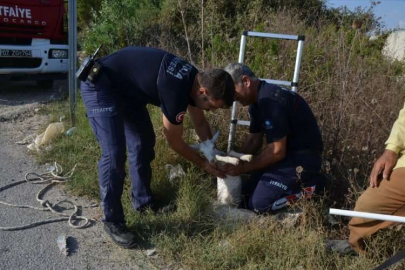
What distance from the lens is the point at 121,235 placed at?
321 cm

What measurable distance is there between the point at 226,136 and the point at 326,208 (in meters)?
1.45

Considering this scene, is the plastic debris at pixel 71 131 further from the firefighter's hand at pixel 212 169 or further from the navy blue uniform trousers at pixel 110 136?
the firefighter's hand at pixel 212 169

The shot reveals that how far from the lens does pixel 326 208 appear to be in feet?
11.9

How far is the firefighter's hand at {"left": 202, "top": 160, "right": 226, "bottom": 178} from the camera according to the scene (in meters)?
3.44

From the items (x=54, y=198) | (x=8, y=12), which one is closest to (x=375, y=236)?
(x=54, y=198)

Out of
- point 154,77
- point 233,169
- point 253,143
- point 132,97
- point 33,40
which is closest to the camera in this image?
point 154,77

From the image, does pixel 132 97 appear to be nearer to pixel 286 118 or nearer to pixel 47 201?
pixel 286 118

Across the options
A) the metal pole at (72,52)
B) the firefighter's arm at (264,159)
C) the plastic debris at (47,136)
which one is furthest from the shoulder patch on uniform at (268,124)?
the metal pole at (72,52)

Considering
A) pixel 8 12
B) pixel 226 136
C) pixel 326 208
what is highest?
pixel 8 12

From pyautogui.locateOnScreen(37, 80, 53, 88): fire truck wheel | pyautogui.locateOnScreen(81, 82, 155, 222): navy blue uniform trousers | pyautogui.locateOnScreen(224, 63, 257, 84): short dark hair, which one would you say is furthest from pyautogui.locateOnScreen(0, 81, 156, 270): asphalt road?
pyautogui.locateOnScreen(37, 80, 53, 88): fire truck wheel

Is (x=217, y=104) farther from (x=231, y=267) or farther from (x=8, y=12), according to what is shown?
(x=8, y=12)

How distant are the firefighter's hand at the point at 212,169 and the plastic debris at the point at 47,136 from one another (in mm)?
2592

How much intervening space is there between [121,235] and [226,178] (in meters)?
1.03

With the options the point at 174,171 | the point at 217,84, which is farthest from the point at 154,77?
the point at 174,171
